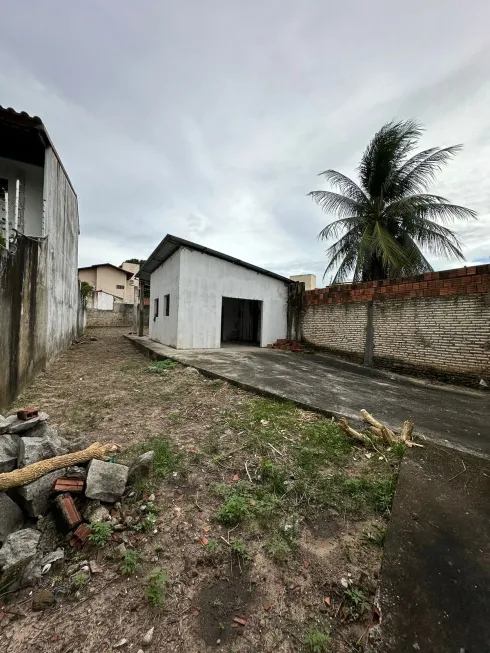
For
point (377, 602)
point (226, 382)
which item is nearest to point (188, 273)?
point (226, 382)

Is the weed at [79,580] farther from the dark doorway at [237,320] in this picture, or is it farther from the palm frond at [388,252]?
the dark doorway at [237,320]

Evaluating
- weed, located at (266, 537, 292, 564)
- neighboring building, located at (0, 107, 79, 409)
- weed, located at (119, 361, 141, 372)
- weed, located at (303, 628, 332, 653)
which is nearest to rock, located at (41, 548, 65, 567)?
weed, located at (266, 537, 292, 564)

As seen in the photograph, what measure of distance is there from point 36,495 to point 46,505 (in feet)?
0.34

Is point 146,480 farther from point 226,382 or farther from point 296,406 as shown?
point 226,382

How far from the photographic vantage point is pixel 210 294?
8.82 m

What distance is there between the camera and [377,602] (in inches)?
49.1

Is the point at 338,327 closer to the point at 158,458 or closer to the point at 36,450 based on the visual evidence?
the point at 158,458

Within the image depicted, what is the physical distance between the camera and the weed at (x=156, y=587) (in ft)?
4.20

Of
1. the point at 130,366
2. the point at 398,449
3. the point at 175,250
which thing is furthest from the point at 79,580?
the point at 175,250

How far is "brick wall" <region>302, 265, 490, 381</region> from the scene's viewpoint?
17.9 ft

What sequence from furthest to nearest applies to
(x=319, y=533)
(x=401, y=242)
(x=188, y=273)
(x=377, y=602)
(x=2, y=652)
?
(x=401, y=242) → (x=188, y=273) → (x=319, y=533) → (x=377, y=602) → (x=2, y=652)

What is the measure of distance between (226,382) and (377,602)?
3.74 meters

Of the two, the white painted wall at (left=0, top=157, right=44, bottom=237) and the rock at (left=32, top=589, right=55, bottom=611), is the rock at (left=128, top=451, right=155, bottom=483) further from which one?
the white painted wall at (left=0, top=157, right=44, bottom=237)

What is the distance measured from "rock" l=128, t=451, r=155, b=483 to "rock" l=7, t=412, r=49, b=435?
1.04 meters
